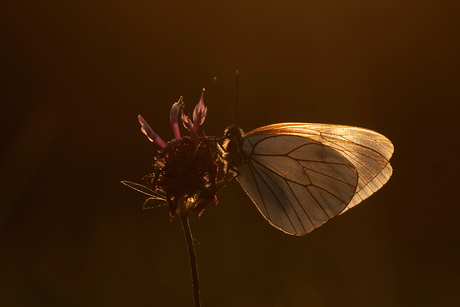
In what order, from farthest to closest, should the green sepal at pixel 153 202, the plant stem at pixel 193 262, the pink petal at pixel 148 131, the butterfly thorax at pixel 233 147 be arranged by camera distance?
the butterfly thorax at pixel 233 147, the pink petal at pixel 148 131, the green sepal at pixel 153 202, the plant stem at pixel 193 262

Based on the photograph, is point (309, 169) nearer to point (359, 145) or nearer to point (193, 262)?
→ point (359, 145)

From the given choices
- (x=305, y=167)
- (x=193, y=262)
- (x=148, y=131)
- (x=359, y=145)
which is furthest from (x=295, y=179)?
(x=193, y=262)

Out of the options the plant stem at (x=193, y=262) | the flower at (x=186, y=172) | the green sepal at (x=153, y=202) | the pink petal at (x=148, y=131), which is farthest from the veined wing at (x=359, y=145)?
the plant stem at (x=193, y=262)

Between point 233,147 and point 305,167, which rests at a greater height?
point 305,167

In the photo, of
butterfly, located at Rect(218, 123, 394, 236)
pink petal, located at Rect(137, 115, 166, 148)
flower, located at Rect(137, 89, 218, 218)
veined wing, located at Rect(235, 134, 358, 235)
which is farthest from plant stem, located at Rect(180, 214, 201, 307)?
veined wing, located at Rect(235, 134, 358, 235)

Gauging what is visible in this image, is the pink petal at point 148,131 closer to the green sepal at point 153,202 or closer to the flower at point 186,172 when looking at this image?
the flower at point 186,172

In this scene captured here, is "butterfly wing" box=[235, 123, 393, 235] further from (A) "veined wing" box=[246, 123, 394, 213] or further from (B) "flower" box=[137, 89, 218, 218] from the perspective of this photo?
(B) "flower" box=[137, 89, 218, 218]
